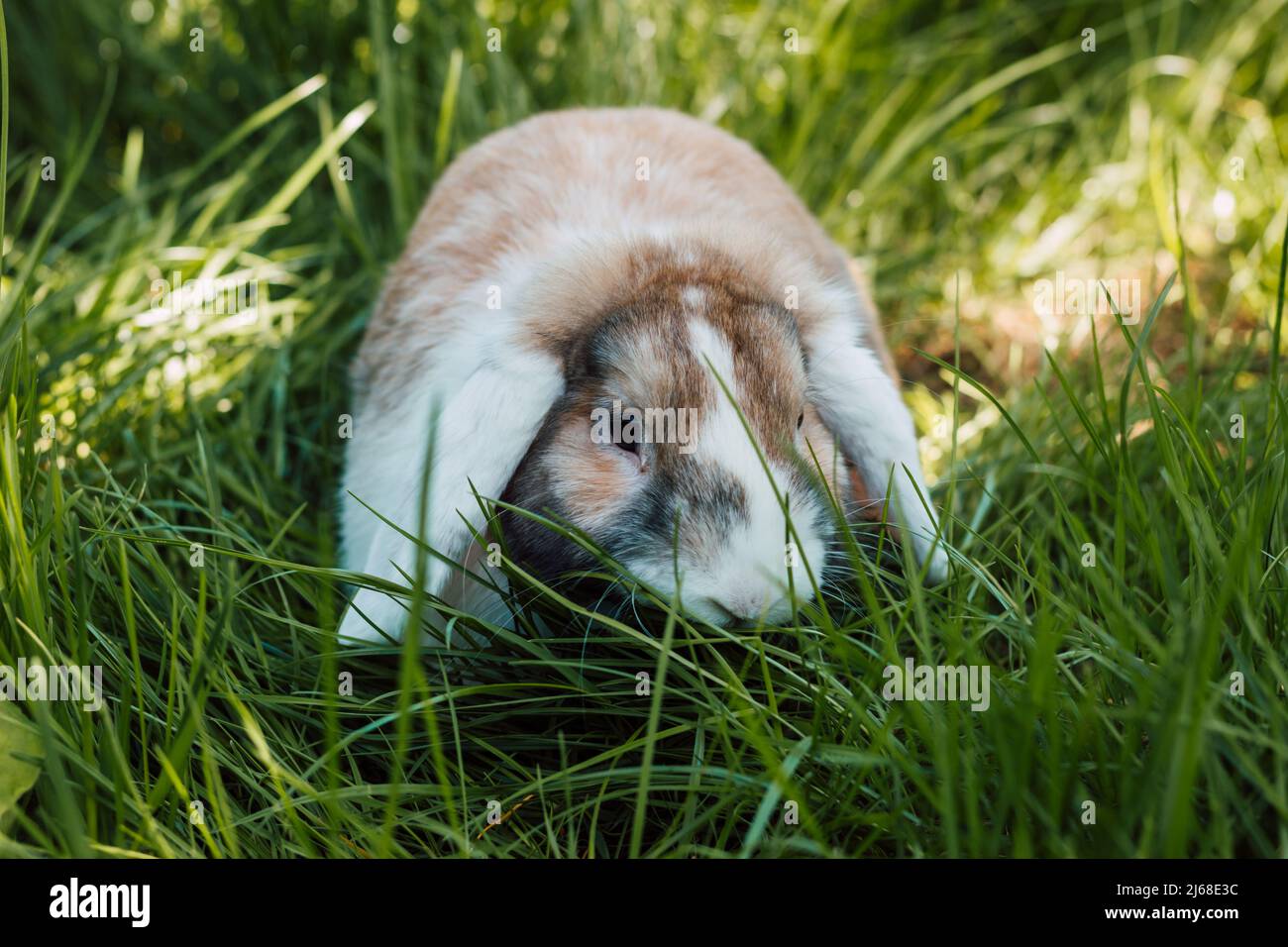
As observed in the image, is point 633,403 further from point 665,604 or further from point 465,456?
point 665,604

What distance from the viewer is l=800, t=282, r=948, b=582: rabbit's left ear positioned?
2766 mm

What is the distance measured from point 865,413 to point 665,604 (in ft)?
2.79

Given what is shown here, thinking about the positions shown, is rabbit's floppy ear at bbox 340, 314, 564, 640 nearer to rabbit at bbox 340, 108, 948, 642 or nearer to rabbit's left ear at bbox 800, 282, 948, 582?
rabbit at bbox 340, 108, 948, 642

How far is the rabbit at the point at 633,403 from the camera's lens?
2.38 m

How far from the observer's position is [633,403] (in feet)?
8.39

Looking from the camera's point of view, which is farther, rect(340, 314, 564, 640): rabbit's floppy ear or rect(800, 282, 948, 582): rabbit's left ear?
rect(800, 282, 948, 582): rabbit's left ear

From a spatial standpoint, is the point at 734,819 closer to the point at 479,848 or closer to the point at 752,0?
the point at 479,848

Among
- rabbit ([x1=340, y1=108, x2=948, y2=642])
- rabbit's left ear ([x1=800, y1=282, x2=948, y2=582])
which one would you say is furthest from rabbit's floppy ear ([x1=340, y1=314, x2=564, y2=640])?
rabbit's left ear ([x1=800, y1=282, x2=948, y2=582])

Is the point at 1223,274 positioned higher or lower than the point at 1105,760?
higher

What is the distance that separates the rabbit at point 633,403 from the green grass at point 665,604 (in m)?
0.17

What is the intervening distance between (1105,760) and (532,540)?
1.28m
